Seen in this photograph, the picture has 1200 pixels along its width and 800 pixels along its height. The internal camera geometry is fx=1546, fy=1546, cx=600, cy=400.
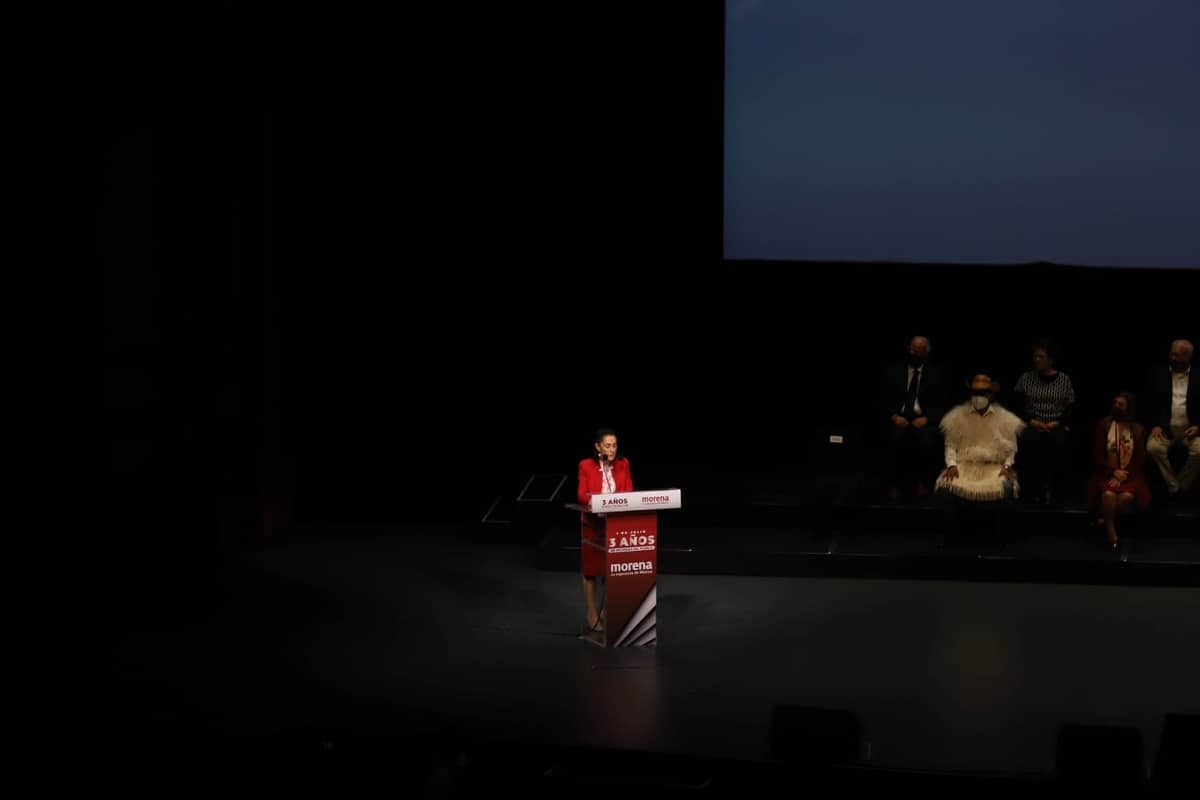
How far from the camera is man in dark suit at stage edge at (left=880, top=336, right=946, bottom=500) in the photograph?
31.8 feet

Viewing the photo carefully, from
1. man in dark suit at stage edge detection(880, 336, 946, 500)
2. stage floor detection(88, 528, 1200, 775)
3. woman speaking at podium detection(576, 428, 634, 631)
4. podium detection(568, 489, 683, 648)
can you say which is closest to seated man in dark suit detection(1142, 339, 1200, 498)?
stage floor detection(88, 528, 1200, 775)

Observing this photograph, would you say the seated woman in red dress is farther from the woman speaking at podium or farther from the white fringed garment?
the woman speaking at podium

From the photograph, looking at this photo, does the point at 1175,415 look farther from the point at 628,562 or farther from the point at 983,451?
the point at 628,562

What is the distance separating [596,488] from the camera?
24.9ft

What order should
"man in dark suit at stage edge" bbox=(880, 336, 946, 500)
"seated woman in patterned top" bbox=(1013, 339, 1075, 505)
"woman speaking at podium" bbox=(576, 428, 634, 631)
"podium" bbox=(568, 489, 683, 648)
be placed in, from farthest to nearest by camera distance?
"man in dark suit at stage edge" bbox=(880, 336, 946, 500) < "seated woman in patterned top" bbox=(1013, 339, 1075, 505) < "woman speaking at podium" bbox=(576, 428, 634, 631) < "podium" bbox=(568, 489, 683, 648)

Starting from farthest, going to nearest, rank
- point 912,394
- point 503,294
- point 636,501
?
1. point 503,294
2. point 912,394
3. point 636,501

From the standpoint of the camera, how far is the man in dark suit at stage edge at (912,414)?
9.70 metres

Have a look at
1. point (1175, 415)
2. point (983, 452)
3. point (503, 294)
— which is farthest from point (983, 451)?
point (503, 294)

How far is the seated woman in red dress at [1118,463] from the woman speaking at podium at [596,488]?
3.04m

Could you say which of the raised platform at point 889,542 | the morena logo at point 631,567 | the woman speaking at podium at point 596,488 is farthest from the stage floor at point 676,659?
the morena logo at point 631,567

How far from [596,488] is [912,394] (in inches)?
117

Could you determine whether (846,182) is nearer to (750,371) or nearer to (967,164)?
(967,164)

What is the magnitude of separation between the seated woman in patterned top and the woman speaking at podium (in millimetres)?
2958

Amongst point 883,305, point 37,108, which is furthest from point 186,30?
point 883,305
